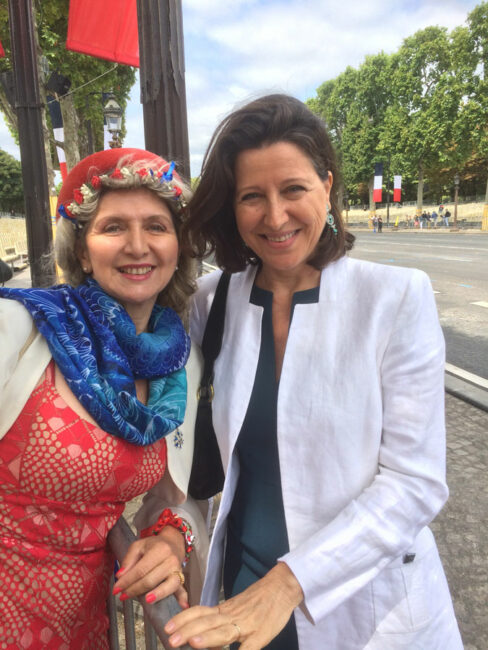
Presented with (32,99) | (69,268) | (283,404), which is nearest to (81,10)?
(32,99)

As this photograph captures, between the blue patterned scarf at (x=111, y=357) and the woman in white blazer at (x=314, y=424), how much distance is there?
7.3 inches

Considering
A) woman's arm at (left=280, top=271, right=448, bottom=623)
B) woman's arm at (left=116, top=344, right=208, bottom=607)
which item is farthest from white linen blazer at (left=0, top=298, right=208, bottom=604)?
woman's arm at (left=280, top=271, right=448, bottom=623)

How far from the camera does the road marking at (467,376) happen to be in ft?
19.2

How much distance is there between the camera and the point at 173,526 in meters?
1.61

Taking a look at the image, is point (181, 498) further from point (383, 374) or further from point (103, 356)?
point (383, 374)

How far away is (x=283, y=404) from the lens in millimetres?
1431

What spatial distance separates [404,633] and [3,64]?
20.1 metres

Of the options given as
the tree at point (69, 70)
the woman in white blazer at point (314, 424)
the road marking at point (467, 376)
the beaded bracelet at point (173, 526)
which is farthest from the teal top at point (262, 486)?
the tree at point (69, 70)

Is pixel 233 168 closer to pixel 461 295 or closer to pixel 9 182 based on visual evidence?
pixel 461 295

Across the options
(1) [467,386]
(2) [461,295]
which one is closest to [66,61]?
(2) [461,295]

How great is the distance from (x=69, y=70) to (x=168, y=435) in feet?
53.9

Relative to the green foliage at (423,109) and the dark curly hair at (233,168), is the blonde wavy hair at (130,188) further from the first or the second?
the green foliage at (423,109)

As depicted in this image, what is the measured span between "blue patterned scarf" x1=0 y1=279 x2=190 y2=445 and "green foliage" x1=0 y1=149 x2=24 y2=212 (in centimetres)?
7911

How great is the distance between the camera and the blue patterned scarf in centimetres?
136
